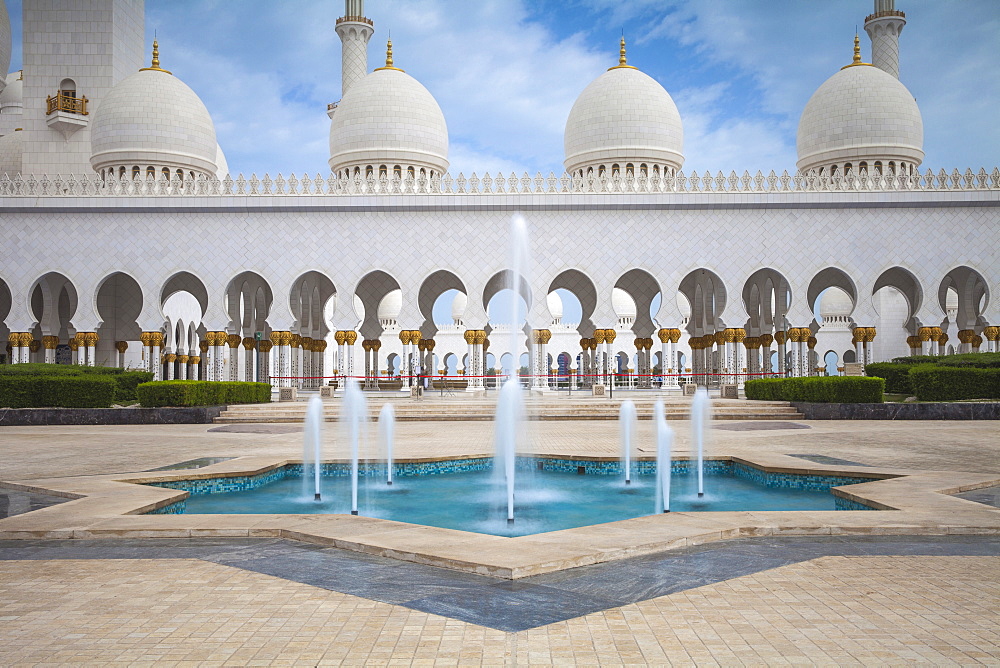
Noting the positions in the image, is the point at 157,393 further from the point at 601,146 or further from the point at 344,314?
the point at 601,146

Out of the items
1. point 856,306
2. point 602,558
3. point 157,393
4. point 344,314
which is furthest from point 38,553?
point 856,306

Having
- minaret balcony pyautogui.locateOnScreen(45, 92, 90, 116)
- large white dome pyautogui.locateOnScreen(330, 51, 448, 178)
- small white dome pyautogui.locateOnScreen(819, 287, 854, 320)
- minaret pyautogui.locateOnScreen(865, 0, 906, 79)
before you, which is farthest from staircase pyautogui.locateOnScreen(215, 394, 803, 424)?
small white dome pyautogui.locateOnScreen(819, 287, 854, 320)

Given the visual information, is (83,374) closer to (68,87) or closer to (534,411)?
(534,411)

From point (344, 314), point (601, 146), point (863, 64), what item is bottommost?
point (344, 314)

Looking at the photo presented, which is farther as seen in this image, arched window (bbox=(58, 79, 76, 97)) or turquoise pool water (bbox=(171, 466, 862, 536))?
arched window (bbox=(58, 79, 76, 97))

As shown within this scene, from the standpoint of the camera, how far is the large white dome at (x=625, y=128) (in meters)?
23.7

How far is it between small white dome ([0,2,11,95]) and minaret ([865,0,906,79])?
27.4 metres

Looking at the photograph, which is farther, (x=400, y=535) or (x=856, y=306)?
(x=856, y=306)

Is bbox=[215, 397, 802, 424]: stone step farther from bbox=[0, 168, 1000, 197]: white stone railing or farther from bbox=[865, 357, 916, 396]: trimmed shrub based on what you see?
bbox=[0, 168, 1000, 197]: white stone railing

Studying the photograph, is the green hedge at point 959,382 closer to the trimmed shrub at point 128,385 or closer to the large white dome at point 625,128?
the large white dome at point 625,128

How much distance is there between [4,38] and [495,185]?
17.6 m

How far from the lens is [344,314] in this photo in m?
21.6

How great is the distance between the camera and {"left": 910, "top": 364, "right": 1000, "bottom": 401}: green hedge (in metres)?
15.6

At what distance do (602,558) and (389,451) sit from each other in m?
5.00
